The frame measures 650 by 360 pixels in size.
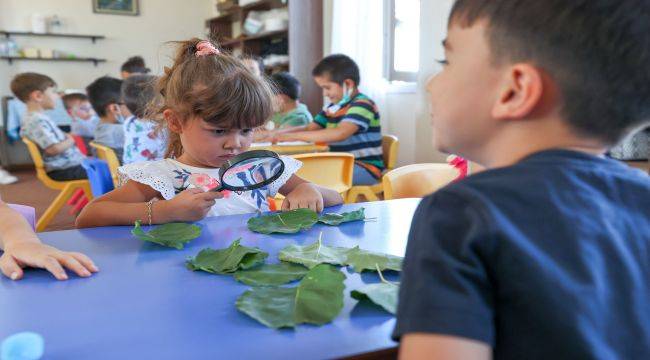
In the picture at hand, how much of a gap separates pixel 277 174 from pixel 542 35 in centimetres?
91

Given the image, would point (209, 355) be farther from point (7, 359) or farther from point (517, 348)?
point (517, 348)

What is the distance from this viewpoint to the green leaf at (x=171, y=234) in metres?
1.02

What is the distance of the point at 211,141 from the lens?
157cm

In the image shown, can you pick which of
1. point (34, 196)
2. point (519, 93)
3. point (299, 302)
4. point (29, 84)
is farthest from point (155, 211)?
point (34, 196)

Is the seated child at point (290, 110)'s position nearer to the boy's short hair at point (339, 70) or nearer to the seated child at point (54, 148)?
the boy's short hair at point (339, 70)

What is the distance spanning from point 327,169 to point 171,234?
1461 mm

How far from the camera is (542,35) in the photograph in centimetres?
53

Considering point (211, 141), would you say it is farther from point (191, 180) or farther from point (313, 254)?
point (313, 254)

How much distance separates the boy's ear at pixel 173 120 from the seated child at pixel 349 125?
158cm

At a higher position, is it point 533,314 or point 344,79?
point 344,79

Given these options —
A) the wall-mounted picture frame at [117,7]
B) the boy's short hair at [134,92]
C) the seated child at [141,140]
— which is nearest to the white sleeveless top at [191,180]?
the seated child at [141,140]

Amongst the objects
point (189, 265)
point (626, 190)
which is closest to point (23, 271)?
point (189, 265)

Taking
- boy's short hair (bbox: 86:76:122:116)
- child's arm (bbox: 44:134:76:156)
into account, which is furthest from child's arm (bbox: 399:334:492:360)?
child's arm (bbox: 44:134:76:156)

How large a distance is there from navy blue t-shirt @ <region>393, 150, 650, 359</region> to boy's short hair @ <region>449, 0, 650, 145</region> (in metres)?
0.06
